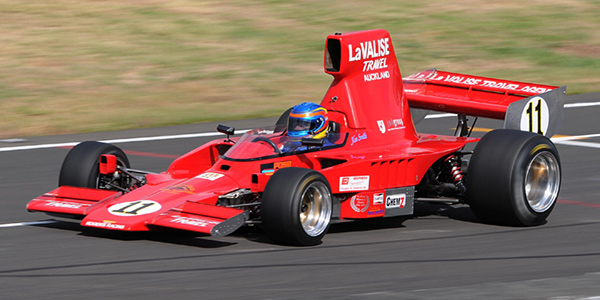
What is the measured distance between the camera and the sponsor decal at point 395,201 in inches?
389

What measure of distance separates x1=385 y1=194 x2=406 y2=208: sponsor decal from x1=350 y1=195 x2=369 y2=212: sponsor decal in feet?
0.82

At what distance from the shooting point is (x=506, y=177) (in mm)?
9758

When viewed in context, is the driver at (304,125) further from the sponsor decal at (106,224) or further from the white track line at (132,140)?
the white track line at (132,140)

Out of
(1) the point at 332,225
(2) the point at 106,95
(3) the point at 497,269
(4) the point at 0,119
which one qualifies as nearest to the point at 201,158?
(1) the point at 332,225

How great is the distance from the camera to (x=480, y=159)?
32.5 ft

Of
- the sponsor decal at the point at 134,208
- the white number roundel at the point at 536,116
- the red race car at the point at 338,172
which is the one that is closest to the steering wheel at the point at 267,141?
the red race car at the point at 338,172

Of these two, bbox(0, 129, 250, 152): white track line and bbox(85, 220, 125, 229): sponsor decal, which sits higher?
bbox(85, 220, 125, 229): sponsor decal

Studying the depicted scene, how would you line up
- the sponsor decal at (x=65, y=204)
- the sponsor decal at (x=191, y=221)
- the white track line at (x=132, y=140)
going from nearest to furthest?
the sponsor decal at (x=191, y=221)
the sponsor decal at (x=65, y=204)
the white track line at (x=132, y=140)

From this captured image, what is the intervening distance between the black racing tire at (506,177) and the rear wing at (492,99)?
711mm

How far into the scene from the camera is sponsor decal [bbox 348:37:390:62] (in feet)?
34.5

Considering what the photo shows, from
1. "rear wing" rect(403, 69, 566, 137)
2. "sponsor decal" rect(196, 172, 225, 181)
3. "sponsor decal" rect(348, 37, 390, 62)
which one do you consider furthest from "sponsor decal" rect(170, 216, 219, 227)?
"rear wing" rect(403, 69, 566, 137)

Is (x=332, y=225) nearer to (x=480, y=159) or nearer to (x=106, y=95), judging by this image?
(x=480, y=159)

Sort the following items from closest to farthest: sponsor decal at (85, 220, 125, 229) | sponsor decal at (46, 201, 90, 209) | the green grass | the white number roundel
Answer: sponsor decal at (85, 220, 125, 229) < sponsor decal at (46, 201, 90, 209) < the white number roundel < the green grass

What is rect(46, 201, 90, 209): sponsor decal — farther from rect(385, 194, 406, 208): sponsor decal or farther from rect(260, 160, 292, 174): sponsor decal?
rect(385, 194, 406, 208): sponsor decal
